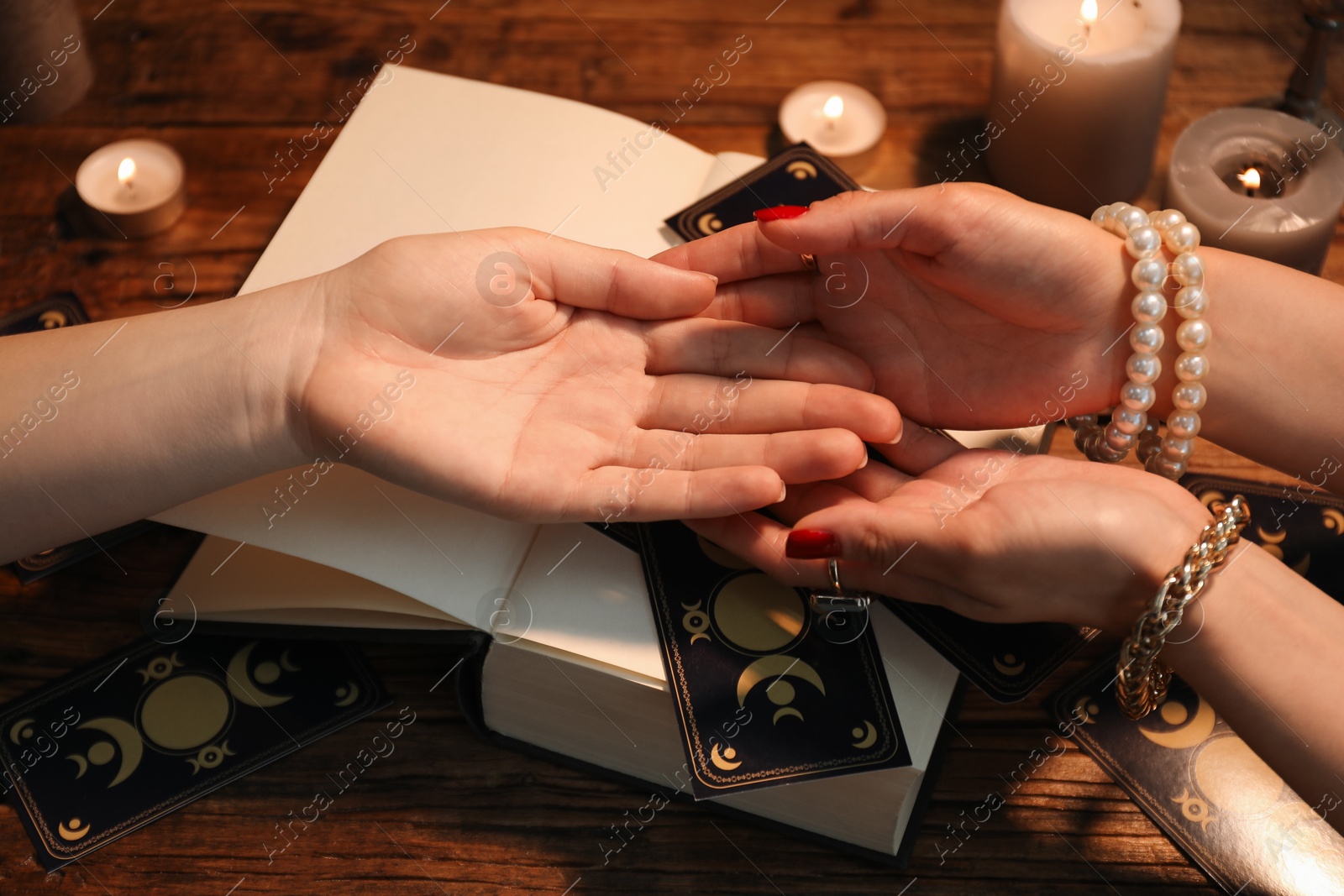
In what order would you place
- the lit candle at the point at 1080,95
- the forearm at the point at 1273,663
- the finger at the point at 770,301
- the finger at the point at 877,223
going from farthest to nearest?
1. the lit candle at the point at 1080,95
2. the finger at the point at 770,301
3. the finger at the point at 877,223
4. the forearm at the point at 1273,663

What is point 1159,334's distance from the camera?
930 mm

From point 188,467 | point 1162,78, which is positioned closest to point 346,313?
point 188,467

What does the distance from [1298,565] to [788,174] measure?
0.66 m

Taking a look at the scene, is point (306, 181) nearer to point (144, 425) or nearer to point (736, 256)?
point (144, 425)

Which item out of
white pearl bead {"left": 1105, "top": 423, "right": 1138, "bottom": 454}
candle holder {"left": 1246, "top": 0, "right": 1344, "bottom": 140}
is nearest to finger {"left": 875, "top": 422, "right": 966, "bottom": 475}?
white pearl bead {"left": 1105, "top": 423, "right": 1138, "bottom": 454}

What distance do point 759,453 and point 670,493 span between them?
3.5 inches

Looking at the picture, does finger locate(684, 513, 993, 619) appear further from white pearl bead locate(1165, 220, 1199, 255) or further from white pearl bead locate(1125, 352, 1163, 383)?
white pearl bead locate(1165, 220, 1199, 255)

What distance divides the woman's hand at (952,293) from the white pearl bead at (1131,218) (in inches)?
0.9

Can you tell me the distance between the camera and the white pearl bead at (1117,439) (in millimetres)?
965

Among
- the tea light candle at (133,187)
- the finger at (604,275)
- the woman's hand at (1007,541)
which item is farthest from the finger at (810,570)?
the tea light candle at (133,187)

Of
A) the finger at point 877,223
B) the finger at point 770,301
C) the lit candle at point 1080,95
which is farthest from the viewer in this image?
the lit candle at point 1080,95

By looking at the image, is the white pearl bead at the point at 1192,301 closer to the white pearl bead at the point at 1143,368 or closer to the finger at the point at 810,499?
the white pearl bead at the point at 1143,368

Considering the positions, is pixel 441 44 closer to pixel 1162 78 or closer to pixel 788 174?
pixel 788 174

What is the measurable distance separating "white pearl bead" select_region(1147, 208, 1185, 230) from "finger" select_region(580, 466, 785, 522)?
434 mm
